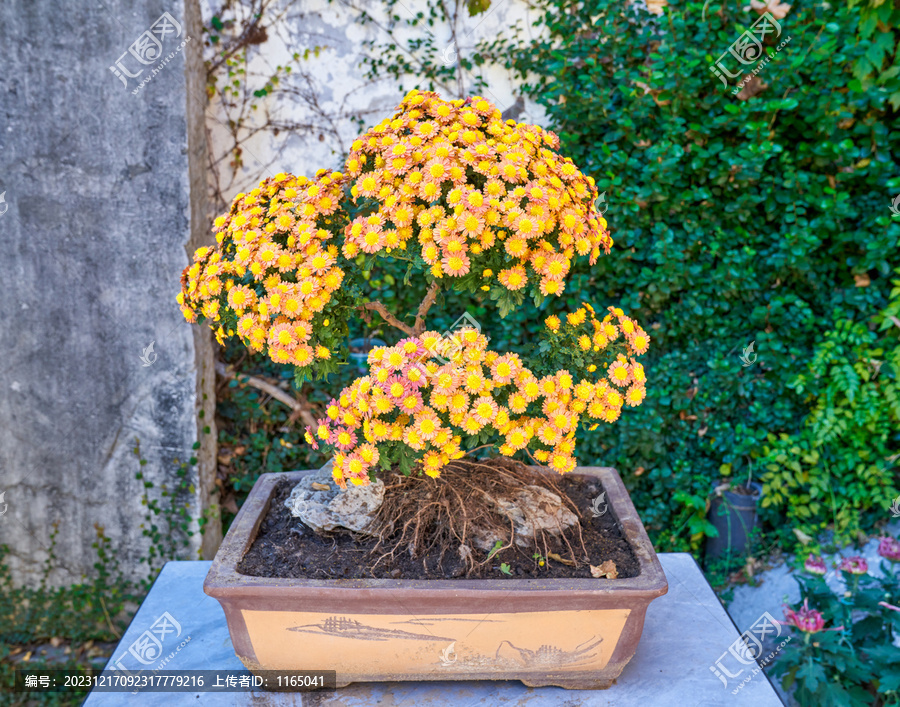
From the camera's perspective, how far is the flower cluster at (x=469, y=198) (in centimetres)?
116

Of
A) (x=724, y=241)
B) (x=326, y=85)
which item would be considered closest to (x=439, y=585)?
(x=724, y=241)

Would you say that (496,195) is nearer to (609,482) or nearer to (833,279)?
(609,482)

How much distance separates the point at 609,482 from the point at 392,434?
2.41 ft

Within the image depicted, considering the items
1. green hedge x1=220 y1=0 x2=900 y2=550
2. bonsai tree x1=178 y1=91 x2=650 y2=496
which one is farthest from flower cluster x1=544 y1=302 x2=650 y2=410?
green hedge x1=220 y1=0 x2=900 y2=550

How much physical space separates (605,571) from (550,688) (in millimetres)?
294

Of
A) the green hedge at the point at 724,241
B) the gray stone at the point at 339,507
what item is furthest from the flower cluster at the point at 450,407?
the green hedge at the point at 724,241

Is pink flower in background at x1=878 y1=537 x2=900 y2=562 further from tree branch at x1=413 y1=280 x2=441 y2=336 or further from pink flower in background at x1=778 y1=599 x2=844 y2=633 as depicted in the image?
tree branch at x1=413 y1=280 x2=441 y2=336

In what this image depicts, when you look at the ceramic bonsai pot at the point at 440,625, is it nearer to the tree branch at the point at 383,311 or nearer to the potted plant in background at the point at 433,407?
the potted plant in background at the point at 433,407

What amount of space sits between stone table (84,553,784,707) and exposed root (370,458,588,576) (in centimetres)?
27

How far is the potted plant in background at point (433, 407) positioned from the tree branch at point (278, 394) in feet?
4.14

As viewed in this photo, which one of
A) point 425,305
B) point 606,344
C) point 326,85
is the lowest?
point 606,344

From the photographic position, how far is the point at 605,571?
49.8 inches

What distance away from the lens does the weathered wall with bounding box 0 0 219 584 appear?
2.19 meters

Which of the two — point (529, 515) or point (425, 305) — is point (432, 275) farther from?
point (529, 515)
